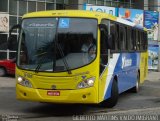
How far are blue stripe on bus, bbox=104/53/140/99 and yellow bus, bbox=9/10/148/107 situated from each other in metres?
1.26

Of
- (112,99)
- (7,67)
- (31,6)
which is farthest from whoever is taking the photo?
(31,6)

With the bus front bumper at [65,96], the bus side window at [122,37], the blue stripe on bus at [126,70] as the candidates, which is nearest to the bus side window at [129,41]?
the blue stripe on bus at [126,70]

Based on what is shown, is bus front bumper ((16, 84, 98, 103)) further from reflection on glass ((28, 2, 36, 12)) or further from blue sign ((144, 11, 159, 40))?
blue sign ((144, 11, 159, 40))

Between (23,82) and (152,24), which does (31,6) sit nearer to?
(152,24)

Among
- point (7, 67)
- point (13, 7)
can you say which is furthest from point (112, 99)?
point (13, 7)

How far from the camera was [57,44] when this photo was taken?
12.3m

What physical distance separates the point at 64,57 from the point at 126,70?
15.4ft

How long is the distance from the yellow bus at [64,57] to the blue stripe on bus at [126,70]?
126 cm

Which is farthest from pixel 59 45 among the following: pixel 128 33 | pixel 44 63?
pixel 128 33

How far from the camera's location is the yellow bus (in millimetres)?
12039

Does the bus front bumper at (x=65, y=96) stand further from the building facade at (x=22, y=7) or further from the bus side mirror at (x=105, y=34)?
the building facade at (x=22, y=7)

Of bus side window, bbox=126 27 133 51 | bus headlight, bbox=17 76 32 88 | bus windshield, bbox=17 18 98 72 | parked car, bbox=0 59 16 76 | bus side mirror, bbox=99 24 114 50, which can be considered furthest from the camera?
parked car, bbox=0 59 16 76

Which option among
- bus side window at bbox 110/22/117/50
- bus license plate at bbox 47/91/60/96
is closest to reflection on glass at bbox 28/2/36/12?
bus side window at bbox 110/22/117/50

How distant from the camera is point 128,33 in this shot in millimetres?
16562
